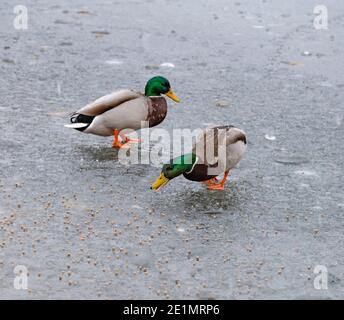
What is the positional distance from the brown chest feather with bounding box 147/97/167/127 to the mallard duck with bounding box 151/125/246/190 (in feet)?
2.67

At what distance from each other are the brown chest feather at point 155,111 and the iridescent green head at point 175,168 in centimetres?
102

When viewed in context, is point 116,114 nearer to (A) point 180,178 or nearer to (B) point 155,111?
(B) point 155,111

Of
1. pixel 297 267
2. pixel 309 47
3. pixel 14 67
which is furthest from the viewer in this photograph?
pixel 309 47

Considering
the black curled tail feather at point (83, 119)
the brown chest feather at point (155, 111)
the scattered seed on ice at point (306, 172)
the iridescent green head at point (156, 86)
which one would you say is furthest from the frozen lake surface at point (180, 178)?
the iridescent green head at point (156, 86)

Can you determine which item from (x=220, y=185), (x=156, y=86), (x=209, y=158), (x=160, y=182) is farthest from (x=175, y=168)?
(x=156, y=86)

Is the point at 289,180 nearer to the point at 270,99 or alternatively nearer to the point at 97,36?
the point at 270,99

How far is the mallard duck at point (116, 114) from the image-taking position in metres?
6.32

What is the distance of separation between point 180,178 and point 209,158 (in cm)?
51

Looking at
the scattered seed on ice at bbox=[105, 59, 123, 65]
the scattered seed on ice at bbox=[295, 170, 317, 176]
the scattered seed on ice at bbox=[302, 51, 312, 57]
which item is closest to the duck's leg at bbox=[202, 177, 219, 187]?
the scattered seed on ice at bbox=[295, 170, 317, 176]

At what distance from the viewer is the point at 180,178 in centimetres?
607

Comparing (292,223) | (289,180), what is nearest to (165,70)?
(289,180)

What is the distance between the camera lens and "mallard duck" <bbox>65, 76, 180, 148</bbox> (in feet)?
20.7

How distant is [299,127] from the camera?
7172 mm

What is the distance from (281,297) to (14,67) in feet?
16.0
